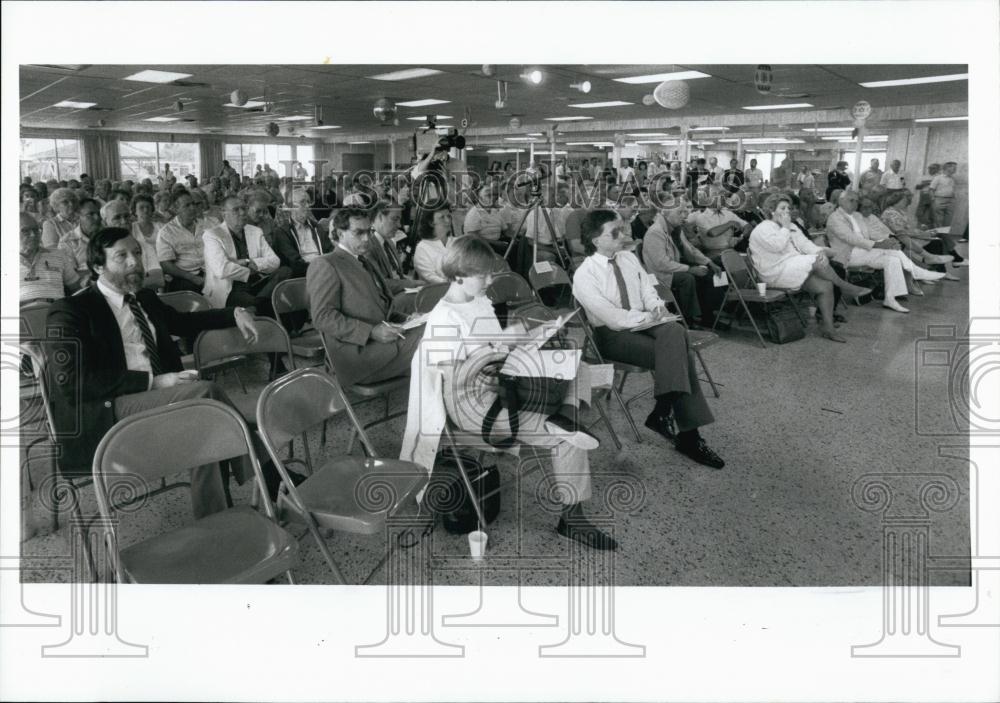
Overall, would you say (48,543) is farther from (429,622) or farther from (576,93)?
(576,93)

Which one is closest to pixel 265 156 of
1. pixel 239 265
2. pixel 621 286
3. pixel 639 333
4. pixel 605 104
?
pixel 605 104

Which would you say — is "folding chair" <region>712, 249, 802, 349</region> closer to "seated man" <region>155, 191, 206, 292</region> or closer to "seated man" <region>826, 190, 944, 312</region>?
"seated man" <region>826, 190, 944, 312</region>

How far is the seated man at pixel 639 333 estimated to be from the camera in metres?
3.26

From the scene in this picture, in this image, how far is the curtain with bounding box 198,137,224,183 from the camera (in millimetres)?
20625

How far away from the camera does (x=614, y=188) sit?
897cm

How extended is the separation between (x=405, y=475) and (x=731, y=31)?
5.21 feet

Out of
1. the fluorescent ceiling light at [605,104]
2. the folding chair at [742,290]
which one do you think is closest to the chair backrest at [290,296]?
the folding chair at [742,290]

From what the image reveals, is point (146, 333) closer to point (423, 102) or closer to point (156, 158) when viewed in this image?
point (423, 102)

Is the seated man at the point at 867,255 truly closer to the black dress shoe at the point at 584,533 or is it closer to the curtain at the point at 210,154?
the black dress shoe at the point at 584,533

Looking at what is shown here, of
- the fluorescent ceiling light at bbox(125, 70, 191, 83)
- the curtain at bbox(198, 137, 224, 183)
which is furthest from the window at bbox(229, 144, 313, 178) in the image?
the fluorescent ceiling light at bbox(125, 70, 191, 83)

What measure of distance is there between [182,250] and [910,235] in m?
7.33

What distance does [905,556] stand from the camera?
2.43 metres

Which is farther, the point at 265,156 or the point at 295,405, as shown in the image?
the point at 265,156

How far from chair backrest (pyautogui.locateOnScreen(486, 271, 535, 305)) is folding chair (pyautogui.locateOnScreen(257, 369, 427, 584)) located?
1918mm
